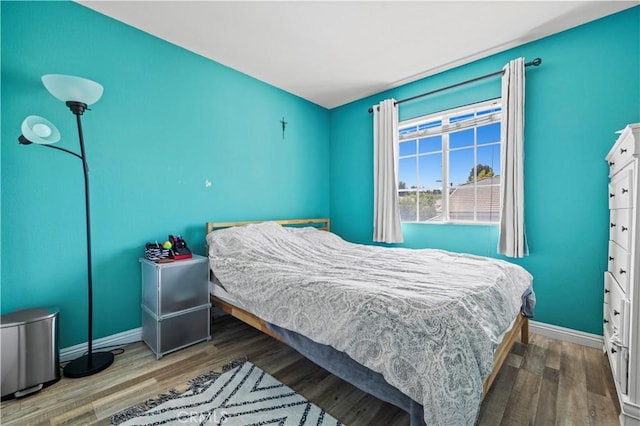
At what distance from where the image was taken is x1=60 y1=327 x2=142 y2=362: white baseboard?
196 centimetres

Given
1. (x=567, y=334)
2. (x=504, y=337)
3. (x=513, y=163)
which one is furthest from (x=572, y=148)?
(x=504, y=337)

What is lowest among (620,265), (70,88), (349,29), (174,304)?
(174,304)

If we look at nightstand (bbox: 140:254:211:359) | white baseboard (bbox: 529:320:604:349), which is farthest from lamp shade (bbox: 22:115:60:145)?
white baseboard (bbox: 529:320:604:349)

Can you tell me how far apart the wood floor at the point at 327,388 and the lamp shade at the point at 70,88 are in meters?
1.83

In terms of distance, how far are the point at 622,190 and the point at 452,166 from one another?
1.58 metres

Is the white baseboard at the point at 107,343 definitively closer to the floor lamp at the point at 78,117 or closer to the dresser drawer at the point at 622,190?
the floor lamp at the point at 78,117

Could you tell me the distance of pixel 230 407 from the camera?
1.49 meters

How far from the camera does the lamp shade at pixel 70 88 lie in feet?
5.24

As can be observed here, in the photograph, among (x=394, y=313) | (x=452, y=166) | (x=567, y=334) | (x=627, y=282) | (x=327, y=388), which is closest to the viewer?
(x=394, y=313)

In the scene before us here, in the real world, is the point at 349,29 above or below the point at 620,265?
above

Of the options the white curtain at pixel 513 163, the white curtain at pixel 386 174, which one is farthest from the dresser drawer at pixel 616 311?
the white curtain at pixel 386 174

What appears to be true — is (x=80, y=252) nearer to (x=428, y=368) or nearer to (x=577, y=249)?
(x=428, y=368)

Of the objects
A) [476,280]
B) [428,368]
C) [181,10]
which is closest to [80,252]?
[181,10]

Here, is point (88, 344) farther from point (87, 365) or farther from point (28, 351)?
point (28, 351)
